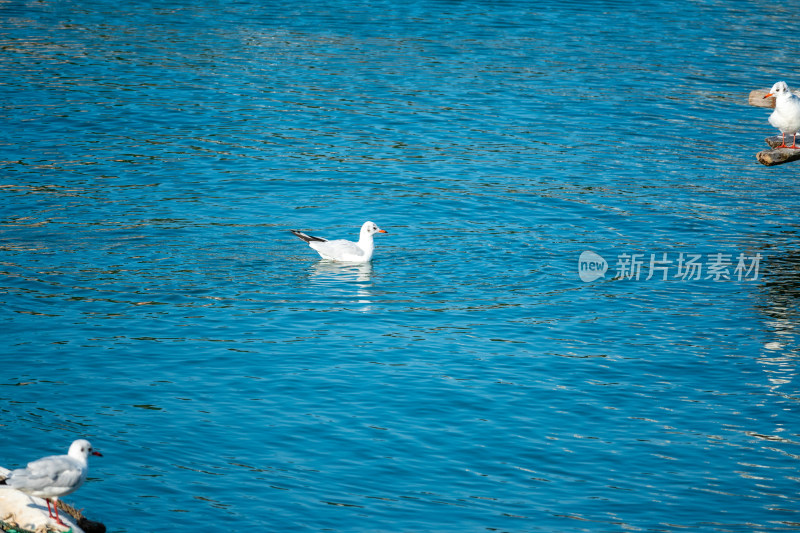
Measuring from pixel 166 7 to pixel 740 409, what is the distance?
3421 cm

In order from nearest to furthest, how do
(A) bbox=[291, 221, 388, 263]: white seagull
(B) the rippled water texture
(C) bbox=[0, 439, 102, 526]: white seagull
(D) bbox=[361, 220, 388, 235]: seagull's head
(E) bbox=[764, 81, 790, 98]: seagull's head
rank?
(C) bbox=[0, 439, 102, 526]: white seagull < (B) the rippled water texture < (E) bbox=[764, 81, 790, 98]: seagull's head < (A) bbox=[291, 221, 388, 263]: white seagull < (D) bbox=[361, 220, 388, 235]: seagull's head

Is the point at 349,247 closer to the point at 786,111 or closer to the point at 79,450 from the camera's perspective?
the point at 786,111

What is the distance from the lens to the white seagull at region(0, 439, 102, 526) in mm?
10055

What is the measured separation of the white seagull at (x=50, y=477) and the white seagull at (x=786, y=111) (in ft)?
46.3

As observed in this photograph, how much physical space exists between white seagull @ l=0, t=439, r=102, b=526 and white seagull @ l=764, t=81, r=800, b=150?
14121 millimetres

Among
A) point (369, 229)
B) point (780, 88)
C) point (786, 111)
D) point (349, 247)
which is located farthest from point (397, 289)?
point (780, 88)

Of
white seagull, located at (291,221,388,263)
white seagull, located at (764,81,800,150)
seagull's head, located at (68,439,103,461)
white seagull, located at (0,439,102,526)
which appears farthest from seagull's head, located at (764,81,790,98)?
white seagull, located at (0,439,102,526)

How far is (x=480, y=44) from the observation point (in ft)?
126

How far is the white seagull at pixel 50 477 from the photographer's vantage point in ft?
33.0

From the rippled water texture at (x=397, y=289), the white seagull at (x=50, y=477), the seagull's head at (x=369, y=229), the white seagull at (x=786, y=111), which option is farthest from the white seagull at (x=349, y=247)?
the white seagull at (x=50, y=477)

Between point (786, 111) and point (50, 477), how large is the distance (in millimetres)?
14712

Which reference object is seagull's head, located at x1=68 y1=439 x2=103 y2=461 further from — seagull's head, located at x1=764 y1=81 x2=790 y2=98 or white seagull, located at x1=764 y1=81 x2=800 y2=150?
seagull's head, located at x1=764 y1=81 x2=790 y2=98

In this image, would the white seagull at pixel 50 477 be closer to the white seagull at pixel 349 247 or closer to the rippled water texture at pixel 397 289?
the rippled water texture at pixel 397 289

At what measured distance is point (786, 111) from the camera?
61.9 feet
